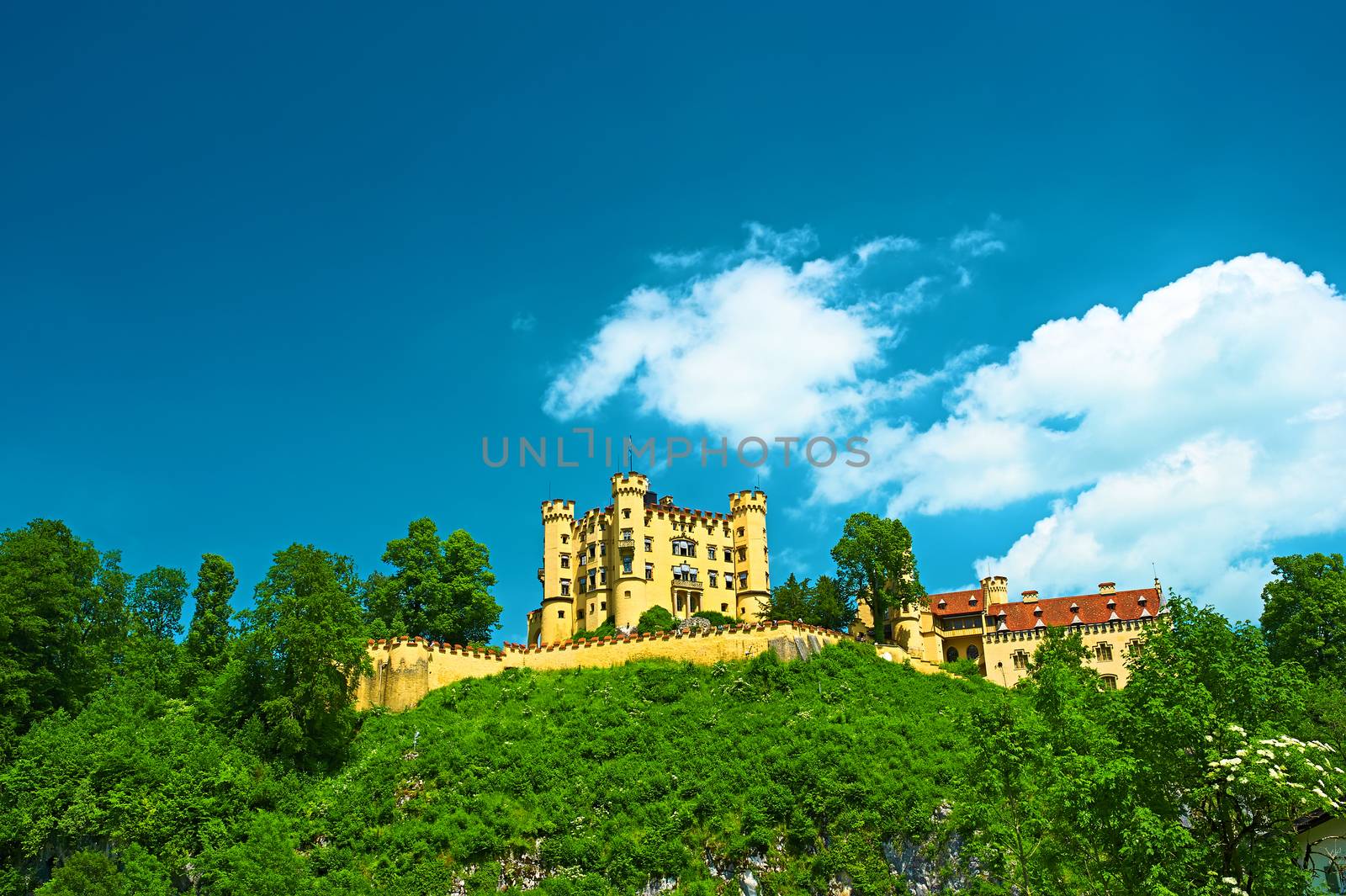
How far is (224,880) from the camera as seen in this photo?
47562mm

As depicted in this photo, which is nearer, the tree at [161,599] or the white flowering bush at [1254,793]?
the white flowering bush at [1254,793]

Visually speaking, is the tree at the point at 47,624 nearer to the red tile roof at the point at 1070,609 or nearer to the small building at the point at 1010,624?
the small building at the point at 1010,624

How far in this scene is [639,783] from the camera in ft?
175

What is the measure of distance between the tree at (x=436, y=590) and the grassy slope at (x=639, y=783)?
13517 mm

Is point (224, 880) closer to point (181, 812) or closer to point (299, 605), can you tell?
point (181, 812)

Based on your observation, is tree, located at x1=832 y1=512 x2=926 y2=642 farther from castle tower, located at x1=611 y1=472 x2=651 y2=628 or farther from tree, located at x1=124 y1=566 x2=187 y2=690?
tree, located at x1=124 y1=566 x2=187 y2=690

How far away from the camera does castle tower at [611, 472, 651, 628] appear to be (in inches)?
3526

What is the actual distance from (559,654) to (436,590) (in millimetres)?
12249

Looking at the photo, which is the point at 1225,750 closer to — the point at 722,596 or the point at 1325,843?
the point at 1325,843

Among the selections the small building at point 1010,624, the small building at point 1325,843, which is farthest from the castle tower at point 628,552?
the small building at point 1325,843

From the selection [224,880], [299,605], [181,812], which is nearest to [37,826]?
[181,812]

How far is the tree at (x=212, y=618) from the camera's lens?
6975 cm

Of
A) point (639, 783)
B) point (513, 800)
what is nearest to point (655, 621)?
point (639, 783)

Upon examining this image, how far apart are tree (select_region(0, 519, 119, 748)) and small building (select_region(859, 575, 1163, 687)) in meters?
51.8
